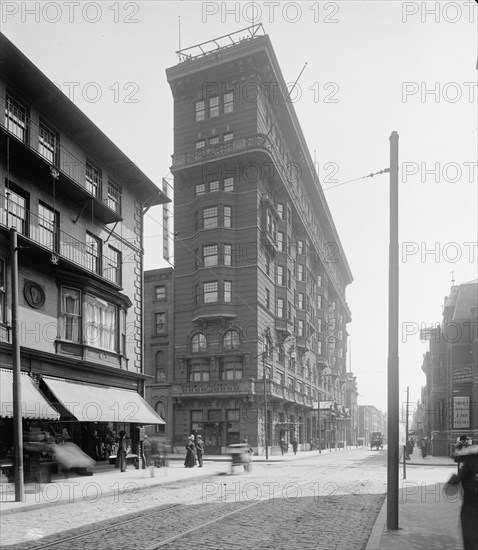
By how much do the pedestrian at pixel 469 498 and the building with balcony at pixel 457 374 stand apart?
3670cm

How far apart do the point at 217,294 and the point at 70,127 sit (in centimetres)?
2768

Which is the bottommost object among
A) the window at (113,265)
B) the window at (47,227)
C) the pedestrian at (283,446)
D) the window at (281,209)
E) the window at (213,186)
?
the pedestrian at (283,446)

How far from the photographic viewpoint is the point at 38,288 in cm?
2339

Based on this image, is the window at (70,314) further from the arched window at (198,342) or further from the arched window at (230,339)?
the arched window at (198,342)

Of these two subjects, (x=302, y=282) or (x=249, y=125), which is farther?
(x=302, y=282)

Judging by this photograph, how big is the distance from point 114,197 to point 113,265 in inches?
130

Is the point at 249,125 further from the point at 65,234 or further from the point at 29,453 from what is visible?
the point at 29,453

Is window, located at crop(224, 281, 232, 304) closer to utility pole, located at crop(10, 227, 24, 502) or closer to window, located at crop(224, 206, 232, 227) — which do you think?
window, located at crop(224, 206, 232, 227)

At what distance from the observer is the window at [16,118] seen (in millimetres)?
22652

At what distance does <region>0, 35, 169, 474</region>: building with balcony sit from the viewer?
2195cm

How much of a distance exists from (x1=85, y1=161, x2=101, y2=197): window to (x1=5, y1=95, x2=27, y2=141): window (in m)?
4.51

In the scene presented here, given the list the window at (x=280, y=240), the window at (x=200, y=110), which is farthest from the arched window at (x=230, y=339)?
the window at (x=200, y=110)

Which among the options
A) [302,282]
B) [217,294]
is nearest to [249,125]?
[217,294]

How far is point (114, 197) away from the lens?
98.4 feet
